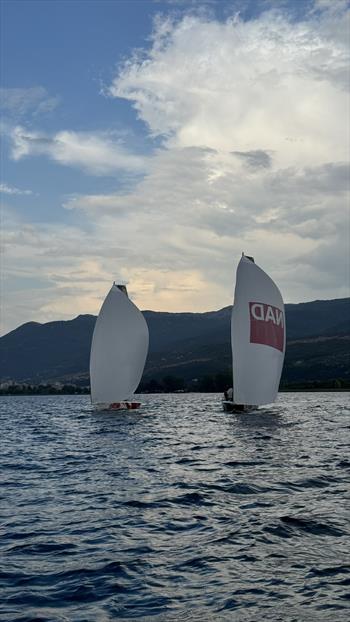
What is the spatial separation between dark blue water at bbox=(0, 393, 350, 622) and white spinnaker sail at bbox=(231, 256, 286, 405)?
27.7 m

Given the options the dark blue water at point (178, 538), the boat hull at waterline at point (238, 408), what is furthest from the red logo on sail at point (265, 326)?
the dark blue water at point (178, 538)

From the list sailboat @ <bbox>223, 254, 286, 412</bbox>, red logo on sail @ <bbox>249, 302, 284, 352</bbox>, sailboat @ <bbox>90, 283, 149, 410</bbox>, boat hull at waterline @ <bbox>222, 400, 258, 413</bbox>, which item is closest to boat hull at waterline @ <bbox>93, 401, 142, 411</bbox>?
sailboat @ <bbox>90, 283, 149, 410</bbox>

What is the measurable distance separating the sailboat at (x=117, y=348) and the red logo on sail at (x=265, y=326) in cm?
1910

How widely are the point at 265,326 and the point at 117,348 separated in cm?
2180

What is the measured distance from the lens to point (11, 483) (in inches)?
1064

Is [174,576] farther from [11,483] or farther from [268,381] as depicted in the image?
[268,381]

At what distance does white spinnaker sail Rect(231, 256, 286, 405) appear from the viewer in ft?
207

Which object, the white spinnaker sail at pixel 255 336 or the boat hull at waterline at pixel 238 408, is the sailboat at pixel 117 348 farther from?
the white spinnaker sail at pixel 255 336

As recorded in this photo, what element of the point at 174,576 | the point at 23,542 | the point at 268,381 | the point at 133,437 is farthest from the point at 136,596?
the point at 268,381

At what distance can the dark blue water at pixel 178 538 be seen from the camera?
1212 cm

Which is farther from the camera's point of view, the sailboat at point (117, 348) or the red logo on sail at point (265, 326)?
the sailboat at point (117, 348)

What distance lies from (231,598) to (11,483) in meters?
16.8

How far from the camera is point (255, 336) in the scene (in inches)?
2482

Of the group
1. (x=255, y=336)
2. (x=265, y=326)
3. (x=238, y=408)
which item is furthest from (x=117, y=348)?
(x=265, y=326)
